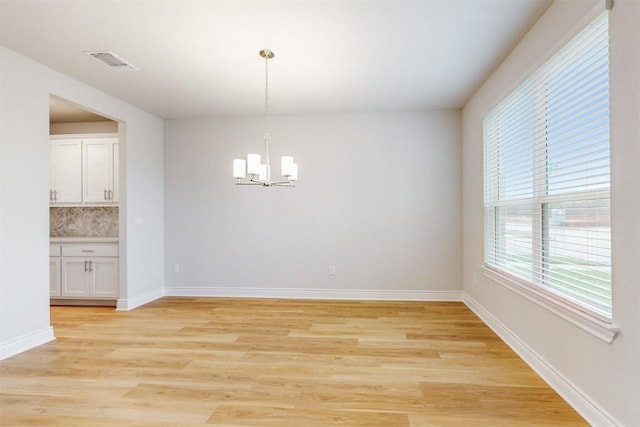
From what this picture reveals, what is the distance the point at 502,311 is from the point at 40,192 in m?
4.63

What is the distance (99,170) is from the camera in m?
5.07

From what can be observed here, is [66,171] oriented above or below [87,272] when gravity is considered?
above

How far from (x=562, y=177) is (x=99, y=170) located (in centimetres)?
544

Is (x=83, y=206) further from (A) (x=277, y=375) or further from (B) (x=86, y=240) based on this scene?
(A) (x=277, y=375)

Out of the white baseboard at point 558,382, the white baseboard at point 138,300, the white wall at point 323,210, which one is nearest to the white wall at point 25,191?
the white baseboard at point 138,300

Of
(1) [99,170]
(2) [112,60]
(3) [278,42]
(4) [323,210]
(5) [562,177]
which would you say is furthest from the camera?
(4) [323,210]

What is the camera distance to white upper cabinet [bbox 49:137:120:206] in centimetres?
505

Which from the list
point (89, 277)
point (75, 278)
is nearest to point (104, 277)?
point (89, 277)

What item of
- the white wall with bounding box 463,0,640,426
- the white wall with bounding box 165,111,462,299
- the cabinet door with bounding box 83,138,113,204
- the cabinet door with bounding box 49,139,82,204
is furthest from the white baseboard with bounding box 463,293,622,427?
the cabinet door with bounding box 49,139,82,204

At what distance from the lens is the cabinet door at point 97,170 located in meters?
5.05

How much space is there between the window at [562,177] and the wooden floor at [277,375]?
2.53 feet

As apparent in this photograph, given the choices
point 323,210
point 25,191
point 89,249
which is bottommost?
point 89,249

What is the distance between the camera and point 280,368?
287 centimetres

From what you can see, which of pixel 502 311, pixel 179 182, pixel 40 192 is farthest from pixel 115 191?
pixel 502 311
